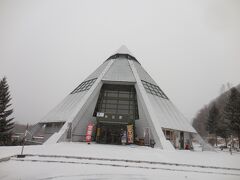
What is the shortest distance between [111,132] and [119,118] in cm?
247

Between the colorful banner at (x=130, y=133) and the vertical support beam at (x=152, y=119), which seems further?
the colorful banner at (x=130, y=133)

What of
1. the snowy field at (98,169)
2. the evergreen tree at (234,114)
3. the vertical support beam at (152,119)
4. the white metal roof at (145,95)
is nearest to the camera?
the snowy field at (98,169)

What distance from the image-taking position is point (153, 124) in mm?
21641

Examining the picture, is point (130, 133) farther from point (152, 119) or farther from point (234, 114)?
point (234, 114)

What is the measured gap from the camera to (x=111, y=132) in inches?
977

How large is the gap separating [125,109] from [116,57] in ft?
45.5

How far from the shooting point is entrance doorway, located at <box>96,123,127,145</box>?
80.2 ft

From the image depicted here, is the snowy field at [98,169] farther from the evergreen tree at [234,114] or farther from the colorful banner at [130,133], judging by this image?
the evergreen tree at [234,114]

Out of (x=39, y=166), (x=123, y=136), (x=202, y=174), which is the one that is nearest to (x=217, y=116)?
(x=123, y=136)

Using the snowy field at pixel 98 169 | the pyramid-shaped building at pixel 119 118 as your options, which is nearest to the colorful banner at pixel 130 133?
the pyramid-shaped building at pixel 119 118

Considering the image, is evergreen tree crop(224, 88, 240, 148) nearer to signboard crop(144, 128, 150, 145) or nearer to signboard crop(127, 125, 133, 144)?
signboard crop(144, 128, 150, 145)

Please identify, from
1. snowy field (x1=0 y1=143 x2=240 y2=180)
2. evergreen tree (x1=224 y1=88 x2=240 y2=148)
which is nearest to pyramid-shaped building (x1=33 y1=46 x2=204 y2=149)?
snowy field (x1=0 y1=143 x2=240 y2=180)

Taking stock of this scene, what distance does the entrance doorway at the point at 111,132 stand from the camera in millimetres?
24453

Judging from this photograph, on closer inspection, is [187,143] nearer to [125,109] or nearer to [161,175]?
[125,109]
